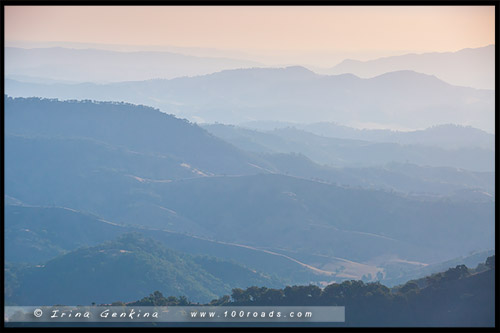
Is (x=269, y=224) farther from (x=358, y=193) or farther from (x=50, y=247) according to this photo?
(x=50, y=247)

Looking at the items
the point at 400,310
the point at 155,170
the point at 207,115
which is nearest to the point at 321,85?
the point at 207,115

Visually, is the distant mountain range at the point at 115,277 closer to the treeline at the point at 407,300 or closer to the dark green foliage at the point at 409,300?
the treeline at the point at 407,300

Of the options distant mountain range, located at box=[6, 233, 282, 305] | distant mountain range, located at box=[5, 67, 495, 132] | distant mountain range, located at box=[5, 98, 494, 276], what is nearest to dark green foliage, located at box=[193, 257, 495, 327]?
distant mountain range, located at box=[6, 233, 282, 305]

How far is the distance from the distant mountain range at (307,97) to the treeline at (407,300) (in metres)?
78.5

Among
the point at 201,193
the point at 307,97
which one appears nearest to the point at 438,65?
the point at 307,97

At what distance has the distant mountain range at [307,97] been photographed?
99.1m

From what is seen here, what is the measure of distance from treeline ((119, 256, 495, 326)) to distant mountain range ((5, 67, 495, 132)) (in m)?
78.5

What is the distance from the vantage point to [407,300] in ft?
52.4

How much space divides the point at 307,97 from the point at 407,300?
96.9 metres

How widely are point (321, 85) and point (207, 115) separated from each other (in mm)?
24033

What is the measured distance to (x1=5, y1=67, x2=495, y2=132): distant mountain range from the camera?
9912 centimetres

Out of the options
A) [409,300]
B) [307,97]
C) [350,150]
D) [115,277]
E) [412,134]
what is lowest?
[409,300]

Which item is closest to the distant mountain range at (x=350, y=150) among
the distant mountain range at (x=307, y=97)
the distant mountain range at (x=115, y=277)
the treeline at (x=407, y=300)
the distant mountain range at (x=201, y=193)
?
the distant mountain range at (x=201, y=193)

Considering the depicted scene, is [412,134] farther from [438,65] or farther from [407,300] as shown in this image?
[407,300]
